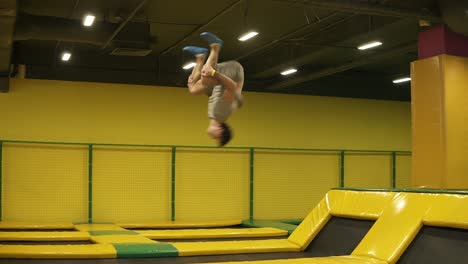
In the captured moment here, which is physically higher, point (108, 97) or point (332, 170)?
point (108, 97)

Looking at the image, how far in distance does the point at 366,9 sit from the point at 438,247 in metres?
2.66

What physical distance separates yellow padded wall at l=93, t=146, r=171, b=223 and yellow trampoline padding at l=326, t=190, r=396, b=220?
4077mm

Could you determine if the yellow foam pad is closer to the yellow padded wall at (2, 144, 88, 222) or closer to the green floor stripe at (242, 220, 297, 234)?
the yellow padded wall at (2, 144, 88, 222)

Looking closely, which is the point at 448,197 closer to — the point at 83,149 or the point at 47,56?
the point at 83,149

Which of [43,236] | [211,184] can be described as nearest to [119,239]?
[43,236]

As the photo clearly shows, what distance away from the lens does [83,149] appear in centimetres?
913

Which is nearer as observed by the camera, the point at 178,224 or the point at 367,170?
the point at 178,224

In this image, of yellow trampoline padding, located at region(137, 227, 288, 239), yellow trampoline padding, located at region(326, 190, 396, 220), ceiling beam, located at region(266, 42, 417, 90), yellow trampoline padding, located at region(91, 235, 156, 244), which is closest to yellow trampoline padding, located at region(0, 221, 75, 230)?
yellow trampoline padding, located at region(137, 227, 288, 239)

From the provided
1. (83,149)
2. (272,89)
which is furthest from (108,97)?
(272,89)

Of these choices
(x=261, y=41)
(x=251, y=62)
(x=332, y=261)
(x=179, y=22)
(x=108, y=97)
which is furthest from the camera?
(x=251, y=62)

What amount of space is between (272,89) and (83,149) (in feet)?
11.3

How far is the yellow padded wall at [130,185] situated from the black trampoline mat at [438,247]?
553 centimetres

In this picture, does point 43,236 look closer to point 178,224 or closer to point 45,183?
point 45,183

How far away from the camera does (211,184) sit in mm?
9734
